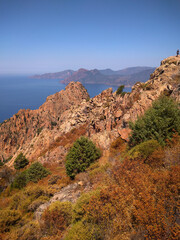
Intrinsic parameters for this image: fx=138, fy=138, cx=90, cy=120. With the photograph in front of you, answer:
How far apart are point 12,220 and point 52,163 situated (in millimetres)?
15340

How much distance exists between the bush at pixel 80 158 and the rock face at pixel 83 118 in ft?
11.0

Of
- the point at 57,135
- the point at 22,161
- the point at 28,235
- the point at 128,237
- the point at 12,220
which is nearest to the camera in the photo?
the point at 128,237

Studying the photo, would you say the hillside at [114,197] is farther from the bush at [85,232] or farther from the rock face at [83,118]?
the rock face at [83,118]

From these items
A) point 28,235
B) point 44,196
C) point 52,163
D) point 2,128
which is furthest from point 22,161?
point 2,128

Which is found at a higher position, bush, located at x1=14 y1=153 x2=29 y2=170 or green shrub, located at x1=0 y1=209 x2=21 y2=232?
green shrub, located at x1=0 y1=209 x2=21 y2=232

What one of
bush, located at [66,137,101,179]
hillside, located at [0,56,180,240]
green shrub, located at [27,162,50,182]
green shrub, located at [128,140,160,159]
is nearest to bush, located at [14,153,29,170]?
hillside, located at [0,56,180,240]

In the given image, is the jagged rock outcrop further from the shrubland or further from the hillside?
the shrubland

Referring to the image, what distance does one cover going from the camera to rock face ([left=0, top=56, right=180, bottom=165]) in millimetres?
19516

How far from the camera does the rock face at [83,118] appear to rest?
19516 mm

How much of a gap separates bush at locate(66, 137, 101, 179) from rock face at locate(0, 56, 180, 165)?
3350 millimetres

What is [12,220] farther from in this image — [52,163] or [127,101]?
[127,101]

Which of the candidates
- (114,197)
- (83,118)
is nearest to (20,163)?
(83,118)

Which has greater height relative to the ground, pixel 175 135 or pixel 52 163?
pixel 175 135

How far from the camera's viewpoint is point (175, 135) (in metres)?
10.1
